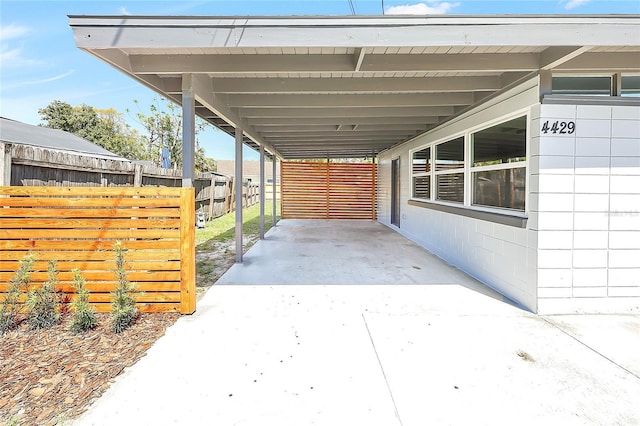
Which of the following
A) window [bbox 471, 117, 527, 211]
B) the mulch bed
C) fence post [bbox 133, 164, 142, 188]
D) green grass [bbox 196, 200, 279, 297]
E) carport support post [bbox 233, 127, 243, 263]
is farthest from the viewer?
fence post [bbox 133, 164, 142, 188]

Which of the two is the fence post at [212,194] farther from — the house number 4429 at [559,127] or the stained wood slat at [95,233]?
the house number 4429 at [559,127]

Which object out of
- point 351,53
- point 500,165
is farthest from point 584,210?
point 351,53

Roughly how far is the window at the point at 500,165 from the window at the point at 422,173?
1.89 meters

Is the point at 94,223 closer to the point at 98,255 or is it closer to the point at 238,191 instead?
the point at 98,255

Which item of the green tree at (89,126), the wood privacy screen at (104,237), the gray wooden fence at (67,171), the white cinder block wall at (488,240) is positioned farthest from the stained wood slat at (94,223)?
the green tree at (89,126)

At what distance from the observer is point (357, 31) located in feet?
8.48

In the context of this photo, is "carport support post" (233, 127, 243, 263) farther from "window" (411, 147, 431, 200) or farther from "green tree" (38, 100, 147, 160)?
"green tree" (38, 100, 147, 160)

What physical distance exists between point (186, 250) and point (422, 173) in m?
5.51

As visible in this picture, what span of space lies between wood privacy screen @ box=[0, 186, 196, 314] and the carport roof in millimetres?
1316

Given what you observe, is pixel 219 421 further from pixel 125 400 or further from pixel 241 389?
pixel 125 400

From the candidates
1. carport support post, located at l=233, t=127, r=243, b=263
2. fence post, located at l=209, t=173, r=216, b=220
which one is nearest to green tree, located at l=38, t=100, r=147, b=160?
fence post, located at l=209, t=173, r=216, b=220

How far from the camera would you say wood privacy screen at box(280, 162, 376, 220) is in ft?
39.3

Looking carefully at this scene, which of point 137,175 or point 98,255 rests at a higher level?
point 137,175

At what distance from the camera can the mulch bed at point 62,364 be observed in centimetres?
178
